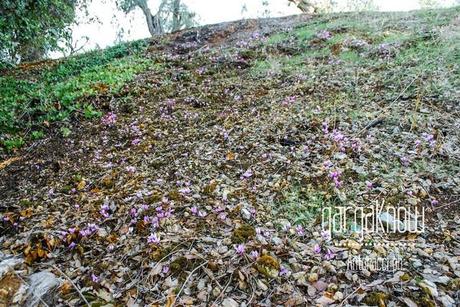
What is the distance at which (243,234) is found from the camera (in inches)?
134

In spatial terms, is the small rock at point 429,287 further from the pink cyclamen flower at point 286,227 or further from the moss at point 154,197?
the moss at point 154,197

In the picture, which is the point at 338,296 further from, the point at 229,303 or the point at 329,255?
the point at 229,303

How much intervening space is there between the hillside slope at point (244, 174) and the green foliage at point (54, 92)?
0.15 ft

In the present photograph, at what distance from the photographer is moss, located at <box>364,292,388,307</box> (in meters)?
2.63

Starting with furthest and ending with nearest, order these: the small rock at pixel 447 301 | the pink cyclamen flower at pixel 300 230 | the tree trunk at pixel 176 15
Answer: the tree trunk at pixel 176 15, the pink cyclamen flower at pixel 300 230, the small rock at pixel 447 301

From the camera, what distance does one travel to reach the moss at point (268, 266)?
118 inches

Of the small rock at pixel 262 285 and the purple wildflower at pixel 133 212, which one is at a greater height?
the purple wildflower at pixel 133 212

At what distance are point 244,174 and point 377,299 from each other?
83.2 inches

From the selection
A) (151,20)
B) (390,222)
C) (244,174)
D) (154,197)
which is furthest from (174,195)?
(151,20)

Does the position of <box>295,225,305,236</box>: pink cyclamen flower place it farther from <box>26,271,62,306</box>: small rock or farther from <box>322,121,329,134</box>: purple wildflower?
<box>26,271,62,306</box>: small rock

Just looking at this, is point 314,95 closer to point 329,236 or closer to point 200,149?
point 200,149

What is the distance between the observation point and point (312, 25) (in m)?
10.5

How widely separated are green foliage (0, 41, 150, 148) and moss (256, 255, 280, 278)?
4981mm

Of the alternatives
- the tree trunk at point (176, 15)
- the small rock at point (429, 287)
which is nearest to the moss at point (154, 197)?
the small rock at point (429, 287)
